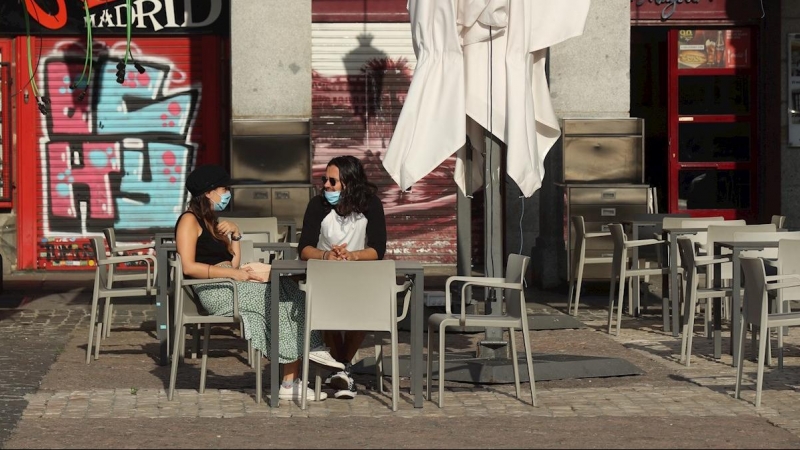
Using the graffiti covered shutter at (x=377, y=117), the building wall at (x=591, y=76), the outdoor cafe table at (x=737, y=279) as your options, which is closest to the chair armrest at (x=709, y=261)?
the outdoor cafe table at (x=737, y=279)

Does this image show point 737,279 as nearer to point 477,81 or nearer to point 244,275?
point 477,81

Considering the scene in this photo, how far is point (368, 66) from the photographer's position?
1786 centimetres

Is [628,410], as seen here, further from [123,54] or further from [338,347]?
[123,54]

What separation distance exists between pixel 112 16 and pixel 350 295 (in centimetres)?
977

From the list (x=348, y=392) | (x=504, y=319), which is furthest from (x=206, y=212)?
(x=504, y=319)

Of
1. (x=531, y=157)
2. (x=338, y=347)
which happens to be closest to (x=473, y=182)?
(x=531, y=157)

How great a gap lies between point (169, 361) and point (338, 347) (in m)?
1.79

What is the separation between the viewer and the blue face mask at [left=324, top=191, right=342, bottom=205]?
9.96m

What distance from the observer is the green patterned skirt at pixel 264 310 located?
9.44m

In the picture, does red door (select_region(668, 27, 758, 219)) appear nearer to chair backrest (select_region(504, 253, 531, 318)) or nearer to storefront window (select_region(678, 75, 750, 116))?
storefront window (select_region(678, 75, 750, 116))

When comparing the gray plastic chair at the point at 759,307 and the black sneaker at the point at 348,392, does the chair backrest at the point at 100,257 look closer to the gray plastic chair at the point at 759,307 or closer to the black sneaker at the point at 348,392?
the black sneaker at the point at 348,392

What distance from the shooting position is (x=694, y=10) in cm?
1834

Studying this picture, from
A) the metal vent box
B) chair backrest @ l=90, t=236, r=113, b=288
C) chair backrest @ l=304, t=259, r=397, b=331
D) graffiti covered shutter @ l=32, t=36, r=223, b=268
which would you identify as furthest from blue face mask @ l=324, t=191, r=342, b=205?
graffiti covered shutter @ l=32, t=36, r=223, b=268

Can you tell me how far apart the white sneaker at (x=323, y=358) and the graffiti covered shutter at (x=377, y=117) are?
333 inches
